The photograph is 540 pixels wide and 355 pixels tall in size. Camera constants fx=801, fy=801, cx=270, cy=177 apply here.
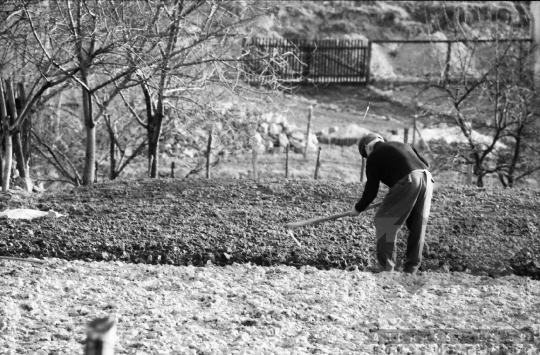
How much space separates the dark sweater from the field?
87 cm

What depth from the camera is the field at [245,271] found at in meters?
5.71

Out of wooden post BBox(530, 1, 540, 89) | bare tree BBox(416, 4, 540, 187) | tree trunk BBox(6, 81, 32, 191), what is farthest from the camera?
wooden post BBox(530, 1, 540, 89)

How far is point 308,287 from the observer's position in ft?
22.7

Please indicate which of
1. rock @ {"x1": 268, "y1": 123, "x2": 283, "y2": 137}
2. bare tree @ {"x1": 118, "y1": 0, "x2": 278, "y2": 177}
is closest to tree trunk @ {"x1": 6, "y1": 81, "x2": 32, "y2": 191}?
bare tree @ {"x1": 118, "y1": 0, "x2": 278, "y2": 177}

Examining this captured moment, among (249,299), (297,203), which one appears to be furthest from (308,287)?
(297,203)

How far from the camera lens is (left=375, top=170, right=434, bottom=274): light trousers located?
7.24m

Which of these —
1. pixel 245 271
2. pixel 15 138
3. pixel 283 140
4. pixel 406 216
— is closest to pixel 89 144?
pixel 15 138

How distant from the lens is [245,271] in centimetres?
746

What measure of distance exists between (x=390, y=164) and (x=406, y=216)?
0.50m

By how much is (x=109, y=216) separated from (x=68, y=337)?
3354 mm

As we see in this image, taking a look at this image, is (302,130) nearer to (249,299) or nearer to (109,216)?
(109,216)

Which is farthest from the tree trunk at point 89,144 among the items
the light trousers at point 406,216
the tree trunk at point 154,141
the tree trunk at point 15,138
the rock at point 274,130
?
the rock at point 274,130

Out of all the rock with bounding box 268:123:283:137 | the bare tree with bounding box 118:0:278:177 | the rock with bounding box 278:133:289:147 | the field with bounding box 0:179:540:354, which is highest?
the bare tree with bounding box 118:0:278:177

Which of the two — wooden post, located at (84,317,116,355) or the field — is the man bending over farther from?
wooden post, located at (84,317,116,355)
